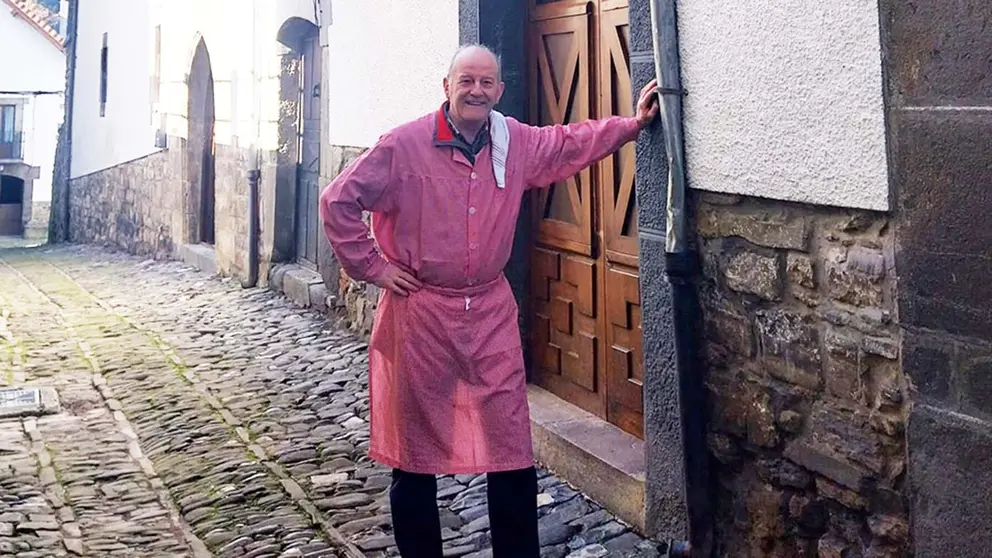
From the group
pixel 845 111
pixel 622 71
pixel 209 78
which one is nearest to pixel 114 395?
pixel 622 71

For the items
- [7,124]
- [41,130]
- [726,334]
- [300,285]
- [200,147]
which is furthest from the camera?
[7,124]

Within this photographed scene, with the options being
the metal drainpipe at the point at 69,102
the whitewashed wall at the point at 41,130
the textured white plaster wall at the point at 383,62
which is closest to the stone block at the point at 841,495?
the textured white plaster wall at the point at 383,62

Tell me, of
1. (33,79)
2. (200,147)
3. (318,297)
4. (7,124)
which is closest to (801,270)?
(318,297)

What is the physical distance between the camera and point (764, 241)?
3.66m

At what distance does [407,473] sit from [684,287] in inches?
41.2

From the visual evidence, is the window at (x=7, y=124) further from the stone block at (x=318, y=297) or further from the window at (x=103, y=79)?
the stone block at (x=318, y=297)

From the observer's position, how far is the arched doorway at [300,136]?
10.5m

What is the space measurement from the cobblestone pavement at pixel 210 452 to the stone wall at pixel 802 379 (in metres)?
0.66

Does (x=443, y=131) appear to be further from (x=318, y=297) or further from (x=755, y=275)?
(x=318, y=297)

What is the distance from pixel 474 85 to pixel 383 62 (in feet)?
13.9

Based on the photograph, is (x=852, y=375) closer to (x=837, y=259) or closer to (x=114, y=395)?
(x=837, y=259)

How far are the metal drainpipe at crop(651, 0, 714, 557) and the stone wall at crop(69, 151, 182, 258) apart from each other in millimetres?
11187

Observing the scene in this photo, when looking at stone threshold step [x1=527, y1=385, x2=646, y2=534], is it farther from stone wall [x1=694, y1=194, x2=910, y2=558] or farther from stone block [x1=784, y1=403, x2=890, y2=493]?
stone block [x1=784, y1=403, x2=890, y2=493]

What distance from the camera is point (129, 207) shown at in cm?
1752
